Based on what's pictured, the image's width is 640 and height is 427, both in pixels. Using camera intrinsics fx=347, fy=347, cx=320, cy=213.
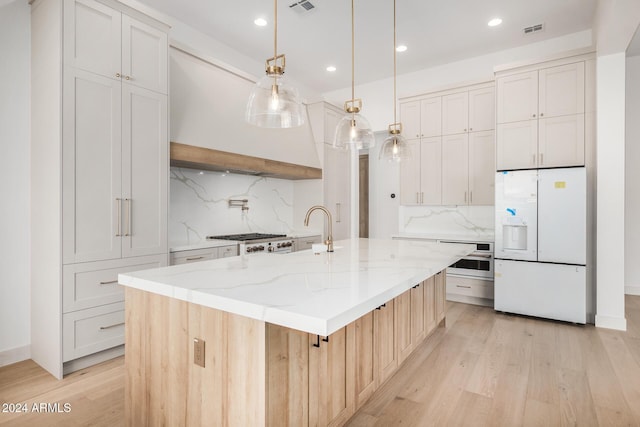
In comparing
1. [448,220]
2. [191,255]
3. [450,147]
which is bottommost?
[191,255]

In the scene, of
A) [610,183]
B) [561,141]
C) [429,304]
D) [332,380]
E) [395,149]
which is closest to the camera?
[332,380]

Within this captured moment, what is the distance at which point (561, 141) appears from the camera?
3705 mm

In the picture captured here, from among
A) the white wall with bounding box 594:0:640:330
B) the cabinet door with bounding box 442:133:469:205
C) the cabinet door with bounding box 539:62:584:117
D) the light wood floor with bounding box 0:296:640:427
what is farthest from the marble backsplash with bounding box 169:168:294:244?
the white wall with bounding box 594:0:640:330

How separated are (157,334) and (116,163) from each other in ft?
5.42

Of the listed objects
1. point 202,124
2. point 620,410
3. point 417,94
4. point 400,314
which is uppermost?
point 417,94

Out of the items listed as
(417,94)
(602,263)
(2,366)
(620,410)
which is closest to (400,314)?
(620,410)

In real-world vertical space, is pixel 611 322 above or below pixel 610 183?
below

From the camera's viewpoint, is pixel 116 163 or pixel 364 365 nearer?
pixel 364 365

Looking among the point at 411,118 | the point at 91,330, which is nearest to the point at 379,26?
the point at 411,118

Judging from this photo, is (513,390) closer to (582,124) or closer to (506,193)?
(506,193)

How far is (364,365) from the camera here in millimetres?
1926

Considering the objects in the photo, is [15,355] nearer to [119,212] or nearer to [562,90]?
[119,212]

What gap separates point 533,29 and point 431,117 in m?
1.45

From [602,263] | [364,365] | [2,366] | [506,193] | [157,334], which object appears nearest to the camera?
[157,334]
